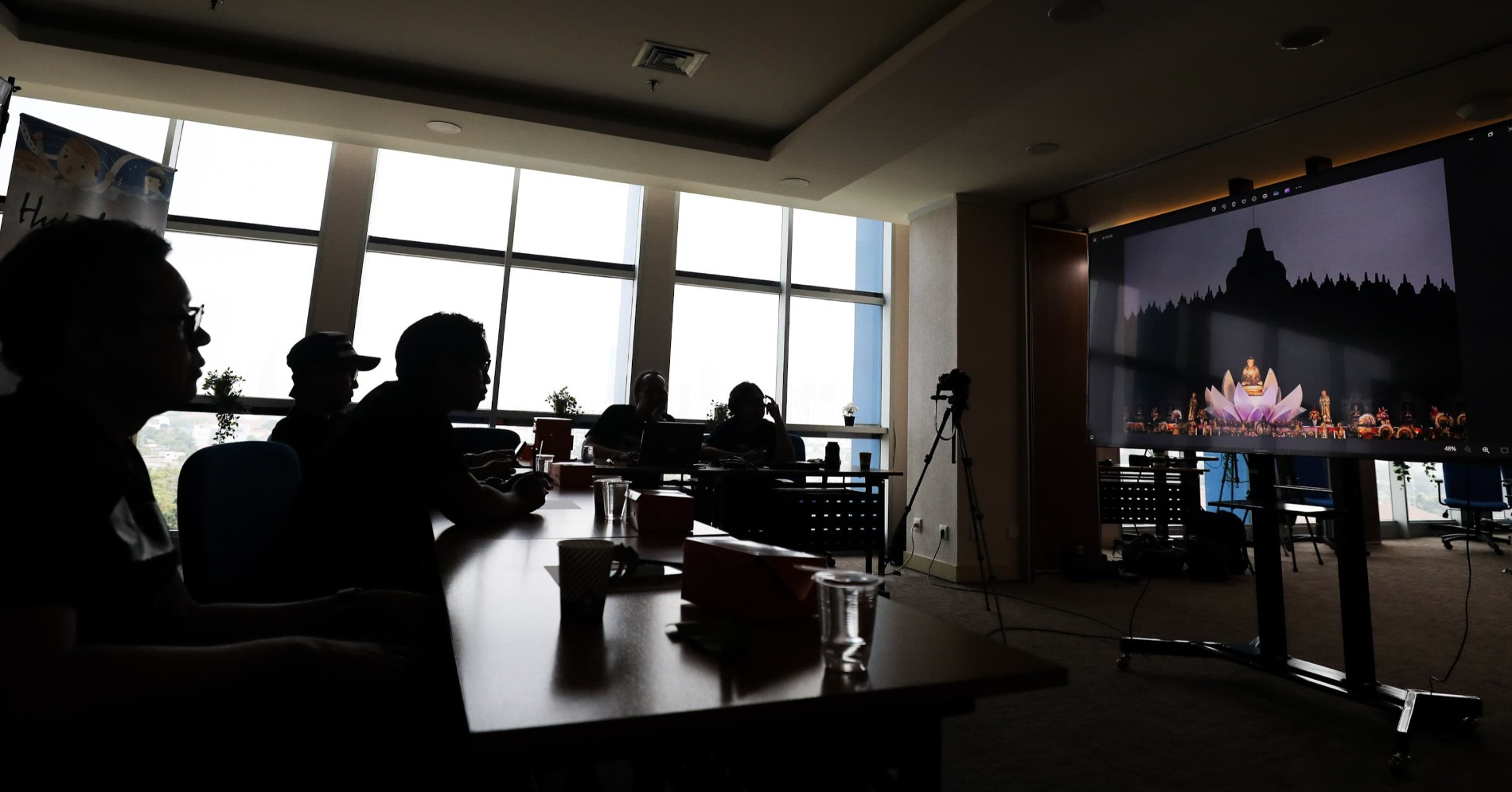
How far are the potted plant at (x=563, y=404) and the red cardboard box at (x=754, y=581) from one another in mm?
4737

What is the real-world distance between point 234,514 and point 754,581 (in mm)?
1485

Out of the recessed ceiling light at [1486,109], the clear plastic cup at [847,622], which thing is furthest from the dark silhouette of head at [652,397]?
the recessed ceiling light at [1486,109]

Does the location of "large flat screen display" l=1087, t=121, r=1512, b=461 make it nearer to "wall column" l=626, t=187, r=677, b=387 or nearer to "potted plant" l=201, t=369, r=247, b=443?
"wall column" l=626, t=187, r=677, b=387

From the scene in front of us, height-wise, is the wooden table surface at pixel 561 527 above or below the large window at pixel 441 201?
below

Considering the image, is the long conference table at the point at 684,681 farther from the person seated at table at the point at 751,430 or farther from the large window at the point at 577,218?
the large window at the point at 577,218

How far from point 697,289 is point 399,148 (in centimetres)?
261

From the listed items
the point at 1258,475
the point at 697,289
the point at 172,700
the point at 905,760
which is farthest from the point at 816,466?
the point at 172,700

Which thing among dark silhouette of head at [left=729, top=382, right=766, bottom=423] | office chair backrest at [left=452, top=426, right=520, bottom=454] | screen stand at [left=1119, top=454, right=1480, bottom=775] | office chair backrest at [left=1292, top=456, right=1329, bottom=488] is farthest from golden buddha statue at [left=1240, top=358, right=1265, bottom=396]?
office chair backrest at [left=1292, top=456, right=1329, bottom=488]

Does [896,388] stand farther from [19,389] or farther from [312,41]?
[19,389]

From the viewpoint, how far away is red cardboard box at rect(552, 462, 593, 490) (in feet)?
9.39

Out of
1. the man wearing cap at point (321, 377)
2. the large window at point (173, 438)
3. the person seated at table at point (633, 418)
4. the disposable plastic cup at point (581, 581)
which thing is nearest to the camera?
the disposable plastic cup at point (581, 581)

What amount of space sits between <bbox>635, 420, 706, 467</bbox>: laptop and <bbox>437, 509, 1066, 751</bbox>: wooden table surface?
8.58 feet

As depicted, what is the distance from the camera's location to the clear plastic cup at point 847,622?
32.3 inches

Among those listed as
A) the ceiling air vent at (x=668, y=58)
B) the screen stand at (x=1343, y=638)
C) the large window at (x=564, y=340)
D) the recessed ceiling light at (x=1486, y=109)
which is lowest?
the screen stand at (x=1343, y=638)
